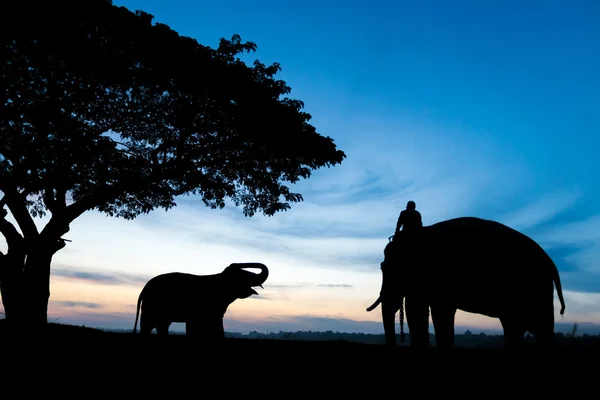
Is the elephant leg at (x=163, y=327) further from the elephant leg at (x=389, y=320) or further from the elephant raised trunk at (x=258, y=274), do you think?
the elephant leg at (x=389, y=320)

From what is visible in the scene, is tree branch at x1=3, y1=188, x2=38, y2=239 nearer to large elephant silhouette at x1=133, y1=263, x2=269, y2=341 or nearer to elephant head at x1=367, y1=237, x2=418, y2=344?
large elephant silhouette at x1=133, y1=263, x2=269, y2=341

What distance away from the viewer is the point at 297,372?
315 inches

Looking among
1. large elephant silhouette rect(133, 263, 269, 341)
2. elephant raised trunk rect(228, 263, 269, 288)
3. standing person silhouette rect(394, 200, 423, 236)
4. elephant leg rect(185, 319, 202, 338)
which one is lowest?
elephant leg rect(185, 319, 202, 338)

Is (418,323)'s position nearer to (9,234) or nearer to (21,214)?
(21,214)

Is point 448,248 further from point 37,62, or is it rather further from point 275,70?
point 37,62

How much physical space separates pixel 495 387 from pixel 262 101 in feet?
40.6

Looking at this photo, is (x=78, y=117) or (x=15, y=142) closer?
(x=15, y=142)

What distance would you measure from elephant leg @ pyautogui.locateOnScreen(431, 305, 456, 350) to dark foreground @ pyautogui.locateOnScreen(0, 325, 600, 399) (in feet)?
0.93

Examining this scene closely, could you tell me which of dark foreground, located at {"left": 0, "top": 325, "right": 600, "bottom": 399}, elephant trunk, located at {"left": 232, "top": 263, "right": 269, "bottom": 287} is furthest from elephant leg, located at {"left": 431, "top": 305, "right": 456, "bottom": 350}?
elephant trunk, located at {"left": 232, "top": 263, "right": 269, "bottom": 287}

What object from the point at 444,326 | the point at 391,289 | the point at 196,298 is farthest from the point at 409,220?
the point at 196,298

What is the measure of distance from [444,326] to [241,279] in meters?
5.49

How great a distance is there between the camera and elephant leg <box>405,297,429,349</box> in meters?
10.2

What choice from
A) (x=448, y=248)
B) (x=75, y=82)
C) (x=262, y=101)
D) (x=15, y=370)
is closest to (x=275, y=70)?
(x=262, y=101)

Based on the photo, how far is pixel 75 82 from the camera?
15891mm
